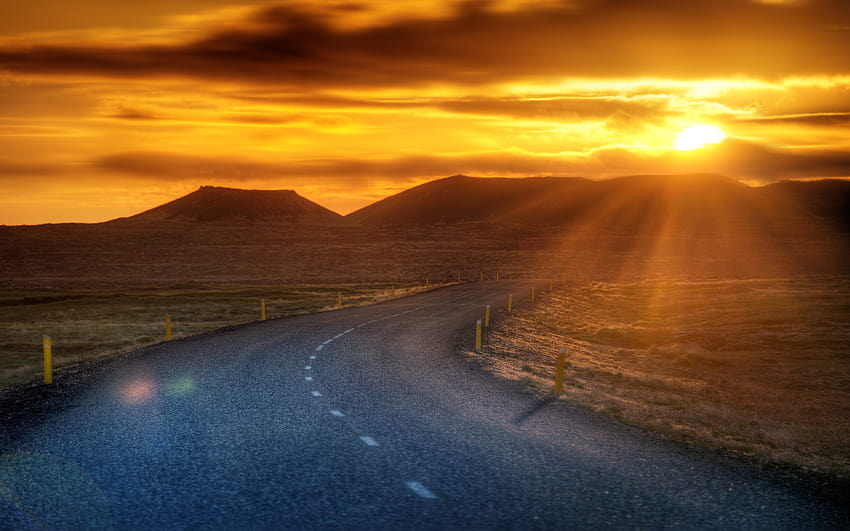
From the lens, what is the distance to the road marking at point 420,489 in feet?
22.1

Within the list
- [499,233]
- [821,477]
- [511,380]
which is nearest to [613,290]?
[511,380]

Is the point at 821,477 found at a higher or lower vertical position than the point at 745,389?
higher

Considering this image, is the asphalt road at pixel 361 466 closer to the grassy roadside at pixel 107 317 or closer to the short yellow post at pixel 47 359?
the short yellow post at pixel 47 359

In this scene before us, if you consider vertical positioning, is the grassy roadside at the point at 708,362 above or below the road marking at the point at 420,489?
below

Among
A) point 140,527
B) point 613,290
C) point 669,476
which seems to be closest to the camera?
point 140,527

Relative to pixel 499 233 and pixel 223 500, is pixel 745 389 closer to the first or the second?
pixel 223 500

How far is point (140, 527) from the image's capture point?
5938mm

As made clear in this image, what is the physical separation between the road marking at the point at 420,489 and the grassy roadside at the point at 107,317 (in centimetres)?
1361

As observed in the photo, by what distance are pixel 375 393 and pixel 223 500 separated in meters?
6.19

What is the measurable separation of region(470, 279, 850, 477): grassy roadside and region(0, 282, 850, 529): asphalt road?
5.94 feet

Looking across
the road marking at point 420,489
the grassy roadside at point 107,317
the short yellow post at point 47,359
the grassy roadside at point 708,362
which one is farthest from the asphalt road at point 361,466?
the grassy roadside at point 107,317

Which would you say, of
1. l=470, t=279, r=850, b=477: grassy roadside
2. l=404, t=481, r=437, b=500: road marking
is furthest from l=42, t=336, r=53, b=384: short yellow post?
l=404, t=481, r=437, b=500: road marking

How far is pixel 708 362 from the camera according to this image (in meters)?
28.6

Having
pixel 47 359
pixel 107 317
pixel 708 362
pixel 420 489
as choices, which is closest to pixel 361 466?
pixel 420 489
